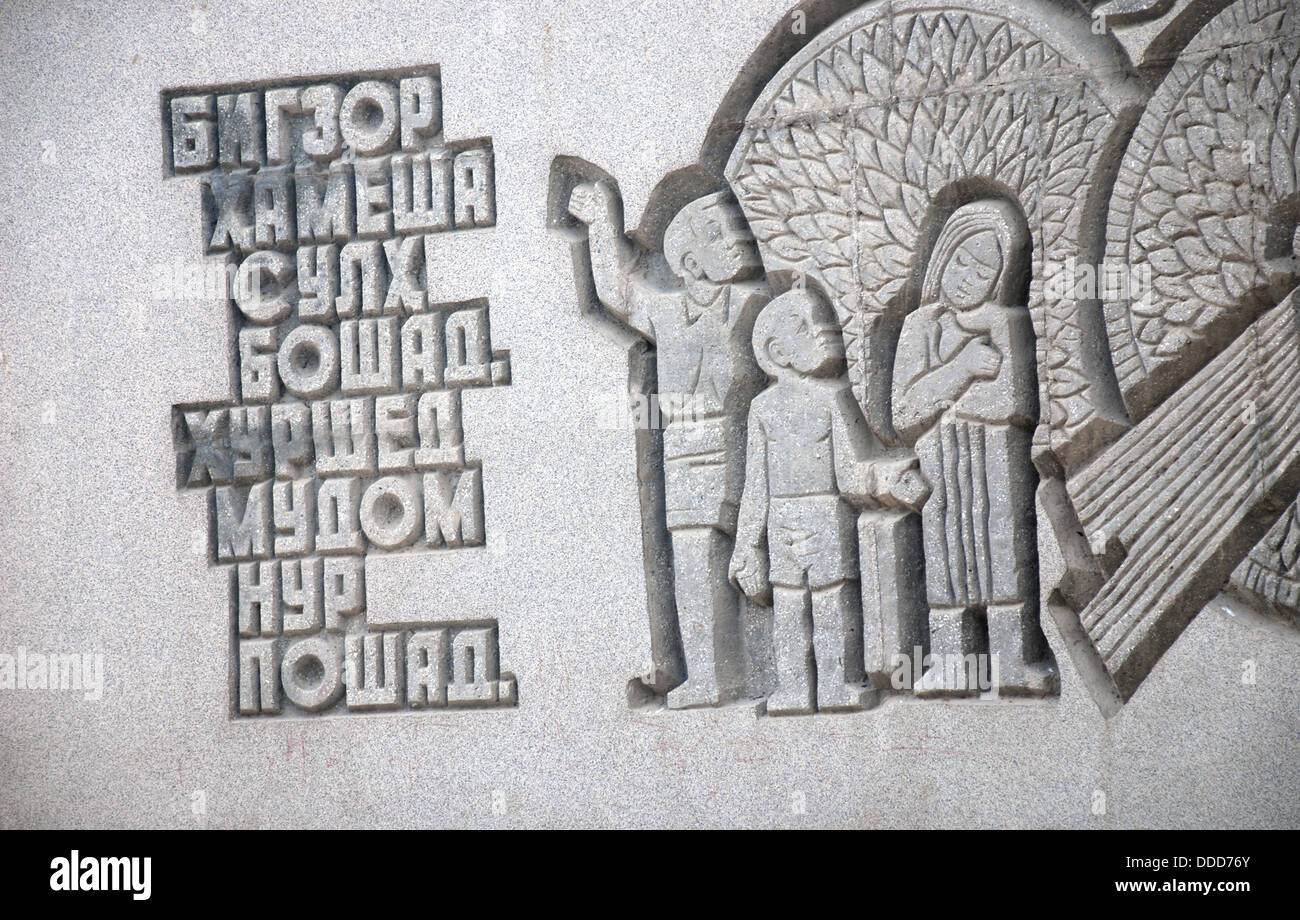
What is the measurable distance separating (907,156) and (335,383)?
215 centimetres

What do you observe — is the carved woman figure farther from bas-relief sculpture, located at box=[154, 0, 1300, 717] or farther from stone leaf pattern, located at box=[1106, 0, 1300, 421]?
stone leaf pattern, located at box=[1106, 0, 1300, 421]

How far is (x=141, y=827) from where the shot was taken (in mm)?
5484

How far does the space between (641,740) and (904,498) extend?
1.18 m

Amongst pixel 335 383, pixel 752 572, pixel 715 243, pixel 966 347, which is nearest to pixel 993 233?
pixel 966 347

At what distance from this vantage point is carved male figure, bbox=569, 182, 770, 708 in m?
5.01

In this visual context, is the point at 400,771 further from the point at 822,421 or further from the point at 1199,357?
the point at 1199,357

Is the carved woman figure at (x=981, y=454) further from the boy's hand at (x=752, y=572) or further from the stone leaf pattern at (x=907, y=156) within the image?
the boy's hand at (x=752, y=572)

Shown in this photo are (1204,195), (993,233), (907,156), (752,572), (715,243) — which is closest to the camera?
(1204,195)

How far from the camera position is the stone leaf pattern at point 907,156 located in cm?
457

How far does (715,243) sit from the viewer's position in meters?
5.06

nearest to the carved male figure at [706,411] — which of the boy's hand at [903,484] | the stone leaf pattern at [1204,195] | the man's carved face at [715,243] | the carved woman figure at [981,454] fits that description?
the man's carved face at [715,243]

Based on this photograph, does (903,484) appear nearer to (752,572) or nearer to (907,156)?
(752,572)

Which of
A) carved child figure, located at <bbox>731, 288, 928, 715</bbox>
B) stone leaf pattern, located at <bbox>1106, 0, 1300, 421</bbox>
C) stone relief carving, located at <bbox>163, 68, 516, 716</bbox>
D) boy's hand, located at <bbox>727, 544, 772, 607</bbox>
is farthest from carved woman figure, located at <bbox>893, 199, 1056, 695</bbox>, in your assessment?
stone relief carving, located at <bbox>163, 68, 516, 716</bbox>

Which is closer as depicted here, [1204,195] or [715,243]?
[1204,195]
